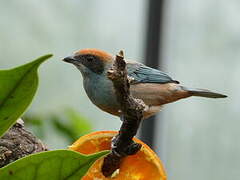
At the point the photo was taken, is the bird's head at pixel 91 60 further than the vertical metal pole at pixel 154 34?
No

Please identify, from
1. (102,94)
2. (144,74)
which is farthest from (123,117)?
(144,74)

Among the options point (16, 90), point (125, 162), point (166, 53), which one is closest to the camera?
point (16, 90)

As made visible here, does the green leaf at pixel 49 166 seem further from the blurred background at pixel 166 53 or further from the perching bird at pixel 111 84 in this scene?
the blurred background at pixel 166 53

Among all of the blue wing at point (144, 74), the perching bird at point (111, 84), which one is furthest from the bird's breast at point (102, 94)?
the blue wing at point (144, 74)

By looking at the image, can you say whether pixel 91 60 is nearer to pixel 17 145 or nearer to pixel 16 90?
pixel 17 145

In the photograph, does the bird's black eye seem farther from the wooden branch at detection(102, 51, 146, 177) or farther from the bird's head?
the wooden branch at detection(102, 51, 146, 177)

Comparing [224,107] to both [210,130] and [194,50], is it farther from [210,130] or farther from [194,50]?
[194,50]

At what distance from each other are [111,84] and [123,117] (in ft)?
2.13

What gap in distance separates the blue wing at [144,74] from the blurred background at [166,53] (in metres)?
1.94

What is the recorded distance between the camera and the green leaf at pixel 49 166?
822mm

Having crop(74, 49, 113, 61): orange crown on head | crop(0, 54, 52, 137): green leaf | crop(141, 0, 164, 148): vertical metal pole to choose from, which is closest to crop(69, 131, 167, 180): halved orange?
crop(0, 54, 52, 137): green leaf

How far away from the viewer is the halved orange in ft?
3.91

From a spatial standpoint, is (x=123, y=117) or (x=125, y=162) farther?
(x=125, y=162)

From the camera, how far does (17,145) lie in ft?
3.88
